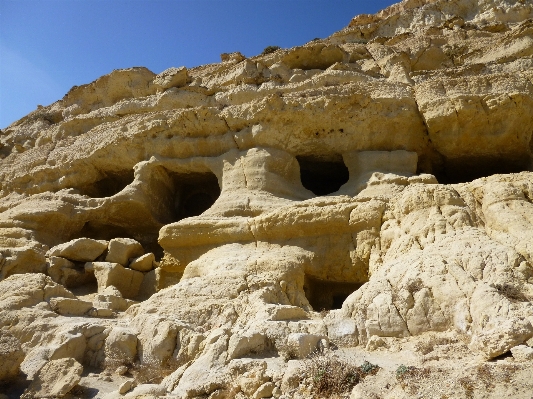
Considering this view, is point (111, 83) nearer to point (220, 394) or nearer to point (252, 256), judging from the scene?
point (252, 256)

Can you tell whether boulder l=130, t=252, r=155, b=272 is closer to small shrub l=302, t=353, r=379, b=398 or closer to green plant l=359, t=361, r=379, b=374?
small shrub l=302, t=353, r=379, b=398

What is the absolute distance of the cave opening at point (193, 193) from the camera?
12.9 metres

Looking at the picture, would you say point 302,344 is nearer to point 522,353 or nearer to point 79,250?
point 522,353

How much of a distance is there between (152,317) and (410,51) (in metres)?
12.8

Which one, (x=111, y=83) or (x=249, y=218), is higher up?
(x=111, y=83)

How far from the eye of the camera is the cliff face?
537cm

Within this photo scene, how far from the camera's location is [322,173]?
12.9 meters

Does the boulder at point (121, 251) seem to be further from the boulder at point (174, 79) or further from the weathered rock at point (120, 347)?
the boulder at point (174, 79)

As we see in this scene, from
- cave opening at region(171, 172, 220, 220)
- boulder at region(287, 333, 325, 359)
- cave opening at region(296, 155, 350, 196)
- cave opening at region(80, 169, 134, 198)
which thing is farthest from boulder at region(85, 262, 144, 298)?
boulder at region(287, 333, 325, 359)

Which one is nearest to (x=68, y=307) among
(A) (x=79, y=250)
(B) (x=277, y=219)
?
(A) (x=79, y=250)

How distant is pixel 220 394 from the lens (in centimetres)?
463

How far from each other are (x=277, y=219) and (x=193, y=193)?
554cm

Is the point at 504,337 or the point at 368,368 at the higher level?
the point at 504,337

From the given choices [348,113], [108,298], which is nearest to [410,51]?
[348,113]
